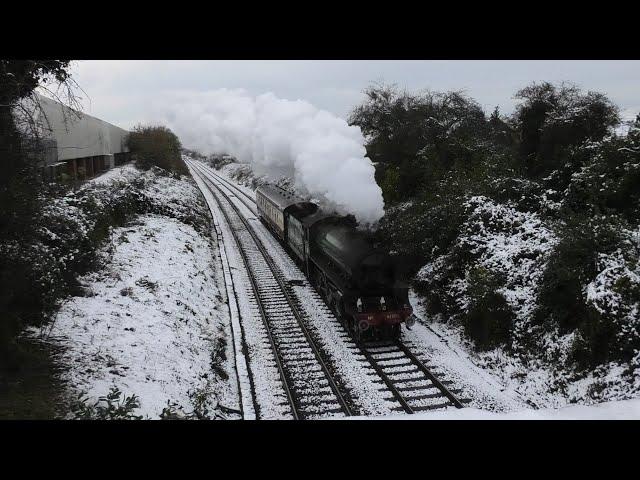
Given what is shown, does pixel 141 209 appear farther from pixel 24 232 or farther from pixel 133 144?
pixel 133 144

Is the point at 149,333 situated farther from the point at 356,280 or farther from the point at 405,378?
the point at 405,378

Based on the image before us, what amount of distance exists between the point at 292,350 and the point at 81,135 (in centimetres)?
2038

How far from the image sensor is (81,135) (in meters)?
25.5

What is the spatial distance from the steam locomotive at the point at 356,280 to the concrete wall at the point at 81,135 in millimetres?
9075

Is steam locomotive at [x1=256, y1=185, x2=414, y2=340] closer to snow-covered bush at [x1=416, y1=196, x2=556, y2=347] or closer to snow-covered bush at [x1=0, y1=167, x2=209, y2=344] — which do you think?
snow-covered bush at [x1=416, y1=196, x2=556, y2=347]

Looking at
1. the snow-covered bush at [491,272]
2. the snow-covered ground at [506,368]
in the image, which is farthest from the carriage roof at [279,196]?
the snow-covered ground at [506,368]

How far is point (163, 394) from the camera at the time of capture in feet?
28.3

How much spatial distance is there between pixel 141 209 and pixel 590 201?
1938 centimetres

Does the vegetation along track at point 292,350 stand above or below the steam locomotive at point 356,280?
below

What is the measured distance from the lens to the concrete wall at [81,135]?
18750mm

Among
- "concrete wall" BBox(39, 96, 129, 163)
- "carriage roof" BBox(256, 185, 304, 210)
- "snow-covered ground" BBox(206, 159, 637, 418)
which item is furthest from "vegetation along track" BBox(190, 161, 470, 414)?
"concrete wall" BBox(39, 96, 129, 163)

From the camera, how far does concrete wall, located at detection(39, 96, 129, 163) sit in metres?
18.8

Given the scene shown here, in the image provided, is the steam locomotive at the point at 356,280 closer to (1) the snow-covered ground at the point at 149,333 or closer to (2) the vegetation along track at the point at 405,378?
(2) the vegetation along track at the point at 405,378
